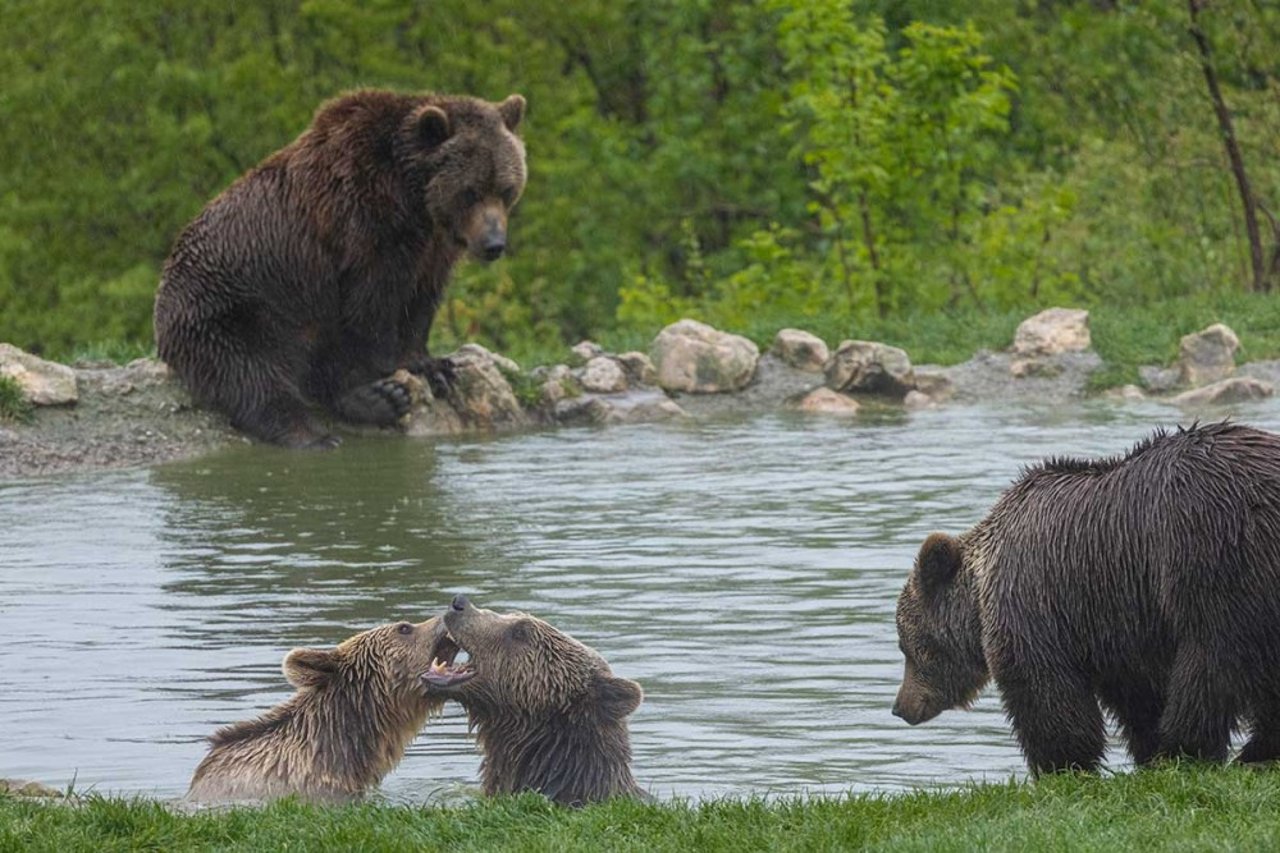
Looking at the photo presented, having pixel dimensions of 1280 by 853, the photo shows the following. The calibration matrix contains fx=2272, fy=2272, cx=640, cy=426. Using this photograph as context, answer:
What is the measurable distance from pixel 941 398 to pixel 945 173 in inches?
230

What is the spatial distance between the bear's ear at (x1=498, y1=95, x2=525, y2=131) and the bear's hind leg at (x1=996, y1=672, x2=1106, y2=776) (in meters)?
9.76

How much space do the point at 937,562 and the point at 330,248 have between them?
28.9 feet

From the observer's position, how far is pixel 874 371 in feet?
58.6

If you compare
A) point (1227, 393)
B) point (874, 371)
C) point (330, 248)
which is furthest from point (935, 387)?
point (330, 248)

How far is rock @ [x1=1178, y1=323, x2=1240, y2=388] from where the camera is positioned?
17.5 meters

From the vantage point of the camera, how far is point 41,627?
1052 centimetres

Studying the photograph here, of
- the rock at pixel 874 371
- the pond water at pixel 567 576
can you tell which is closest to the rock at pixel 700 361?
the rock at pixel 874 371

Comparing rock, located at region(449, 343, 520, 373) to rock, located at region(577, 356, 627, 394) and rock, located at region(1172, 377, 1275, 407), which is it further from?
rock, located at region(1172, 377, 1275, 407)

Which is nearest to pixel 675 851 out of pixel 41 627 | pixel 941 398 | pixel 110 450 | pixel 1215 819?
pixel 1215 819

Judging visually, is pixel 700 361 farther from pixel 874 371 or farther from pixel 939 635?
pixel 939 635

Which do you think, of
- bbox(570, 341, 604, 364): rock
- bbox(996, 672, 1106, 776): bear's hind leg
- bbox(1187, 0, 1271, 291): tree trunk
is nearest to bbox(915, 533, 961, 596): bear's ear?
bbox(996, 672, 1106, 776): bear's hind leg

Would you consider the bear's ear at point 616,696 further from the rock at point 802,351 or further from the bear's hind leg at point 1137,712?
the rock at point 802,351

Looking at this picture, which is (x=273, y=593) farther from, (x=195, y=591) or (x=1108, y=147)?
(x=1108, y=147)

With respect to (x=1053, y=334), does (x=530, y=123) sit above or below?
above
